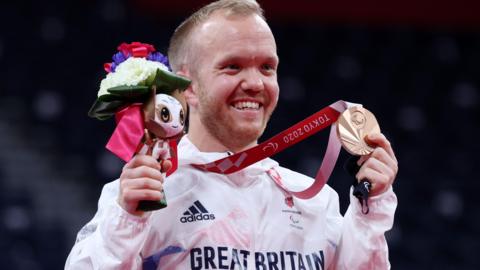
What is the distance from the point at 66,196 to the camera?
816cm

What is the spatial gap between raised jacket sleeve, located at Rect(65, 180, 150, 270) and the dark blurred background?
4425 mm

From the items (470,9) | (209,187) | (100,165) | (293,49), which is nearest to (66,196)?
(100,165)

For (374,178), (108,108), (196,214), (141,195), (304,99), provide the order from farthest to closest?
1. (304,99)
2. (196,214)
3. (374,178)
4. (108,108)
5. (141,195)

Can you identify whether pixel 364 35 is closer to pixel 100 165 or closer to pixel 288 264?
pixel 100 165

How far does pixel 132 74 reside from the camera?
2.48m

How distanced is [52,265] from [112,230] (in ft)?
15.1

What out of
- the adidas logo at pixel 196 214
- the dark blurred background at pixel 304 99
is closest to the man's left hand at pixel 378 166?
the adidas logo at pixel 196 214

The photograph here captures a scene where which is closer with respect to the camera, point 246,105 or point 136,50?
point 136,50

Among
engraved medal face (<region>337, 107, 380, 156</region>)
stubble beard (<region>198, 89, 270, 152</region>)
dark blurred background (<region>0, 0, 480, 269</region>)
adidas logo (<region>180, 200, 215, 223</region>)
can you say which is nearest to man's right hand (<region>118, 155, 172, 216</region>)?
adidas logo (<region>180, 200, 215, 223</region>)

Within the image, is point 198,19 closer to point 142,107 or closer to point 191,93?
point 191,93

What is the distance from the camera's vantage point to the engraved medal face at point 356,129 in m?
2.65

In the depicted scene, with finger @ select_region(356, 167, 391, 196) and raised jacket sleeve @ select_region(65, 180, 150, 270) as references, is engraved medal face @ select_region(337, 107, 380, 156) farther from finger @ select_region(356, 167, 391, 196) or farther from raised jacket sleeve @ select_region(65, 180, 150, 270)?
raised jacket sleeve @ select_region(65, 180, 150, 270)

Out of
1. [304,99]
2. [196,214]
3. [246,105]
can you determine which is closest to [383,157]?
[246,105]

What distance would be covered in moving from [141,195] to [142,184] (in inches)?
1.1
